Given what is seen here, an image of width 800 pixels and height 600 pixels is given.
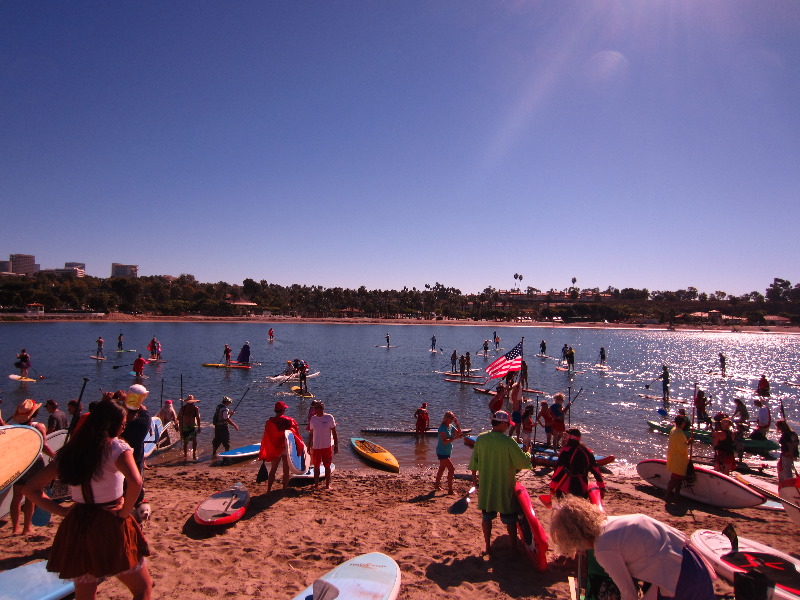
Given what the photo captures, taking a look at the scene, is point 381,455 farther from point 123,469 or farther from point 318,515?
point 123,469

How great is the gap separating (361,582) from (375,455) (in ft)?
27.1

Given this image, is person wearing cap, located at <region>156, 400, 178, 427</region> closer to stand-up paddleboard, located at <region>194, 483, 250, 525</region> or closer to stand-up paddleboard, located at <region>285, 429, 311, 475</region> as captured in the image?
stand-up paddleboard, located at <region>285, 429, 311, 475</region>

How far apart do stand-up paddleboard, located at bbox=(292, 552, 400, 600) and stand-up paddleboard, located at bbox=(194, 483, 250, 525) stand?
270cm

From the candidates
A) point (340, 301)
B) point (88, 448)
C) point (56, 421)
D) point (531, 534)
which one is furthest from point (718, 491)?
point (340, 301)

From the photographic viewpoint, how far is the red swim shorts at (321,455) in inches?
362

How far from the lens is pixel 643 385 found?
3444 centimetres

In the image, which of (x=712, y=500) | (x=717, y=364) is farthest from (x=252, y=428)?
(x=717, y=364)

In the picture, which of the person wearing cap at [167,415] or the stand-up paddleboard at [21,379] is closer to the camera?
the person wearing cap at [167,415]

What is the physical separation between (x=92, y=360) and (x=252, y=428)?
1130 inches

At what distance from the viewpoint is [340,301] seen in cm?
15088

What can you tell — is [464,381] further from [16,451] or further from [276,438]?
[16,451]

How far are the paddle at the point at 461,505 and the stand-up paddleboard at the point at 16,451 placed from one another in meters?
6.59

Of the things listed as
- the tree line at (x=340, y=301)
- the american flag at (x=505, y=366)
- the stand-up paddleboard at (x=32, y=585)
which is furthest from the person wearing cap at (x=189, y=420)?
the tree line at (x=340, y=301)

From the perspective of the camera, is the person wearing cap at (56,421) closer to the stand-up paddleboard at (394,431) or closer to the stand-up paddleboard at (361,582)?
the stand-up paddleboard at (361,582)
